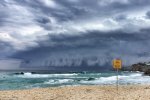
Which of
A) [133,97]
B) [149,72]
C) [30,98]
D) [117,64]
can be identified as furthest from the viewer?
[149,72]

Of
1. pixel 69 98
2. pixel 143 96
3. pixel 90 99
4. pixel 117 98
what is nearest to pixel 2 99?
pixel 69 98

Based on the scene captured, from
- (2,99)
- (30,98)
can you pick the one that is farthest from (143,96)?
(2,99)

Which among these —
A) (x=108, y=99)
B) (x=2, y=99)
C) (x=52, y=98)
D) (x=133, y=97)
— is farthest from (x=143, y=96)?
(x=2, y=99)

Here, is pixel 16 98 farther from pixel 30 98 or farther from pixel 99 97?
pixel 99 97

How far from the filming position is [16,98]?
1962cm

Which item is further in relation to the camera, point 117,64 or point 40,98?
point 117,64

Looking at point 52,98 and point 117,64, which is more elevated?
point 117,64

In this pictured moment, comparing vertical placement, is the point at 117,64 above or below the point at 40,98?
above

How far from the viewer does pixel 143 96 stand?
61.8ft

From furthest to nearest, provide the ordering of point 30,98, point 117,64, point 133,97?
1. point 117,64
2. point 30,98
3. point 133,97

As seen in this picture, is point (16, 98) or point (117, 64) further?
point (117, 64)

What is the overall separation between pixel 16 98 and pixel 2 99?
0.88m

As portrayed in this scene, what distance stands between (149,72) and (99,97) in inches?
2475

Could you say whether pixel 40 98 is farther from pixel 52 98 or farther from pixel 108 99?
pixel 108 99
